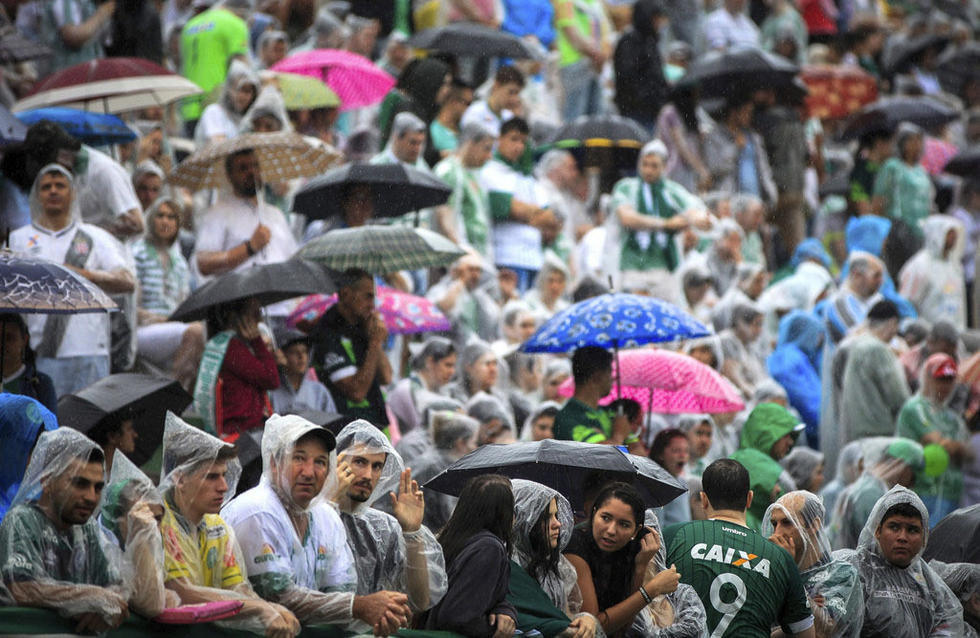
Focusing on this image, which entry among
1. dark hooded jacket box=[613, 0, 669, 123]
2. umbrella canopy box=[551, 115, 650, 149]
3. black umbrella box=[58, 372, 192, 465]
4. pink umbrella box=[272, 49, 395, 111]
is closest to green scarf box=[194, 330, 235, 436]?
black umbrella box=[58, 372, 192, 465]

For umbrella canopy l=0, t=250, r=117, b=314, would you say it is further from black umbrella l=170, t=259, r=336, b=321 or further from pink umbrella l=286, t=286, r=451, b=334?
pink umbrella l=286, t=286, r=451, b=334

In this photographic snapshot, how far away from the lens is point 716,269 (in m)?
17.1

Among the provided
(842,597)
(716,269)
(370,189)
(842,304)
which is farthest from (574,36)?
(842,597)

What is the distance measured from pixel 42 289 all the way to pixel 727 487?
11.0 ft

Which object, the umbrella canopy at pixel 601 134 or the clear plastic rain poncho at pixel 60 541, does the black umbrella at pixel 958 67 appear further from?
the clear plastic rain poncho at pixel 60 541

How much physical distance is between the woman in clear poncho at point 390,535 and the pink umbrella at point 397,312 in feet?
12.1

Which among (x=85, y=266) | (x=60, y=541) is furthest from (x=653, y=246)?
(x=60, y=541)

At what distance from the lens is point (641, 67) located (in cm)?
1962

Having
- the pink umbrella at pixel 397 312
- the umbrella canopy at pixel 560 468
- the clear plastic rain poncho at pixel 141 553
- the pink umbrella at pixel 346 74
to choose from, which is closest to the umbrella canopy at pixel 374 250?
the pink umbrella at pixel 397 312

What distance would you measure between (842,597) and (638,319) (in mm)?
2796

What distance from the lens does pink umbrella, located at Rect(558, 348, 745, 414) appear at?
37.8 ft

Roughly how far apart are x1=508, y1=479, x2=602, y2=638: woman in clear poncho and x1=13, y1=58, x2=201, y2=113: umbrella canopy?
20.1ft

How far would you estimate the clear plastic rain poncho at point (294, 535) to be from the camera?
705 centimetres

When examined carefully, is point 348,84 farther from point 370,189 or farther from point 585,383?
point 585,383
